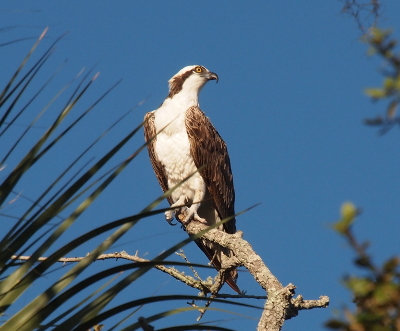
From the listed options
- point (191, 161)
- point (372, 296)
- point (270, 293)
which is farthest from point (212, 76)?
point (372, 296)

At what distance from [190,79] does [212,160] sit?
3.48ft

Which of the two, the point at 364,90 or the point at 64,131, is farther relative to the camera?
the point at 64,131

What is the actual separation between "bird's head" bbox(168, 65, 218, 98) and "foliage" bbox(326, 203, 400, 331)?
6.79m

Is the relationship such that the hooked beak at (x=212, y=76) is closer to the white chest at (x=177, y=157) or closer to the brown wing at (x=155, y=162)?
the white chest at (x=177, y=157)

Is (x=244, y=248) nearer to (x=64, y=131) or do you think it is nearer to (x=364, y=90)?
(x=64, y=131)

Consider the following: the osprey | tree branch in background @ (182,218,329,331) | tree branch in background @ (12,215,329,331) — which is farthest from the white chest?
tree branch in background @ (182,218,329,331)

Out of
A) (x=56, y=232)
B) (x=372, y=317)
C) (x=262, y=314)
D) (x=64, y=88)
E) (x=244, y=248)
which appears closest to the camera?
(x=372, y=317)

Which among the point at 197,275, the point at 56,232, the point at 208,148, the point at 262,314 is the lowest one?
the point at 56,232

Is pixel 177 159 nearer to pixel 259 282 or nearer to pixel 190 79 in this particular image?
pixel 190 79

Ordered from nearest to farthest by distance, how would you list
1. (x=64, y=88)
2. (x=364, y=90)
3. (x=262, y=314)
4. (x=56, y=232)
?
(x=364, y=90) < (x=56, y=232) < (x=64, y=88) < (x=262, y=314)

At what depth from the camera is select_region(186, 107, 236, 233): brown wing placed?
7246 millimetres

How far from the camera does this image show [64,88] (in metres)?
1.92

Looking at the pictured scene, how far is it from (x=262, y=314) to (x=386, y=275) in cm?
277

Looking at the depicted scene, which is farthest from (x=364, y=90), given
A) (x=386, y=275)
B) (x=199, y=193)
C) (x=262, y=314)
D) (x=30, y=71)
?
(x=199, y=193)
